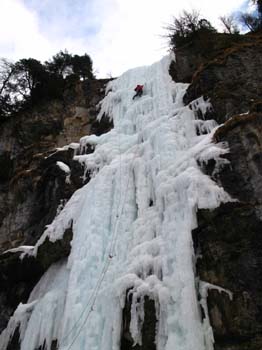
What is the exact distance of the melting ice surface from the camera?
6.73 meters

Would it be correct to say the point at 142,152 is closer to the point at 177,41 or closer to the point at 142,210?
the point at 142,210

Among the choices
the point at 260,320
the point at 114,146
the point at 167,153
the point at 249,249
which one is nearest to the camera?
the point at 260,320

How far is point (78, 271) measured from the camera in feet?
27.5

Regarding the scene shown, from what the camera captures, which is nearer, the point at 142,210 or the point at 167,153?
the point at 142,210

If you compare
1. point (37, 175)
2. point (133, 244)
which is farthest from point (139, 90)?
point (133, 244)

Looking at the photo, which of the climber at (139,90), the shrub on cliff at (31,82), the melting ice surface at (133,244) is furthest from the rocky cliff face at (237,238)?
the shrub on cliff at (31,82)

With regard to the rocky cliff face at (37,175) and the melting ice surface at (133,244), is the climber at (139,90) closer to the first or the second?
the rocky cliff face at (37,175)

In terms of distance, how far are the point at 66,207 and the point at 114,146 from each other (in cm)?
252

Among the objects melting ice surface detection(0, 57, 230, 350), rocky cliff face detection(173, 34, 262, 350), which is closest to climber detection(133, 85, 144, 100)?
melting ice surface detection(0, 57, 230, 350)

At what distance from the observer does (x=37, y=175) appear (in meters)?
12.9

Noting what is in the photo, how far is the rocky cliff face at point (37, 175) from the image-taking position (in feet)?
33.3

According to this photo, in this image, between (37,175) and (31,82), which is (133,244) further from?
(31,82)

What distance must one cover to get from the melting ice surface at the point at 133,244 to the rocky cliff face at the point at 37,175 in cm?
62

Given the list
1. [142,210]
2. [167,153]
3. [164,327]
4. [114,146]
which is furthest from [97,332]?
[114,146]
